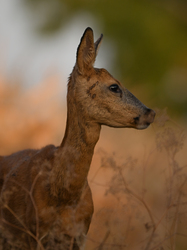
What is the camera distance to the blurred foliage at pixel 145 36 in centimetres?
1138

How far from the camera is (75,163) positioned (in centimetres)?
445

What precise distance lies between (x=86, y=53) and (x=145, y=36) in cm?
806

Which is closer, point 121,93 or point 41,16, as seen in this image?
point 121,93

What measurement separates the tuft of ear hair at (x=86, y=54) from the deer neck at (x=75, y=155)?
0.48 m

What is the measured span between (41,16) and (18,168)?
28.1 ft

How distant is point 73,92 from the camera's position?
15.3 ft

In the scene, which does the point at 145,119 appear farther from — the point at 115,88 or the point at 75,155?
the point at 75,155

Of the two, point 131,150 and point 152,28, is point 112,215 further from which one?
point 152,28

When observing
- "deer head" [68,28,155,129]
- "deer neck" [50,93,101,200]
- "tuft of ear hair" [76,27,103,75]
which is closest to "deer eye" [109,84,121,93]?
"deer head" [68,28,155,129]

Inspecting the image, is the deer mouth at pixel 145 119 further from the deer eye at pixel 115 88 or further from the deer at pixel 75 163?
the deer eye at pixel 115 88

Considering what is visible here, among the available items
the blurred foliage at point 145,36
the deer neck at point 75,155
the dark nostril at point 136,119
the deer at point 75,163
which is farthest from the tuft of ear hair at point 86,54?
the blurred foliage at point 145,36

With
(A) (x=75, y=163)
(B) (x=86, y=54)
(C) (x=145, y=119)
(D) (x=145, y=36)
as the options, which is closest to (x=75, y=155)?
(A) (x=75, y=163)

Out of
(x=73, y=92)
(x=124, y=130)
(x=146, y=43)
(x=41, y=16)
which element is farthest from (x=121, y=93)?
(x=41, y=16)

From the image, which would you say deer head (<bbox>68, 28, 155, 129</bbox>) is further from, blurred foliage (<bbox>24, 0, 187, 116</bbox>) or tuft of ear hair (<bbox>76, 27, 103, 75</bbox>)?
blurred foliage (<bbox>24, 0, 187, 116</bbox>)
